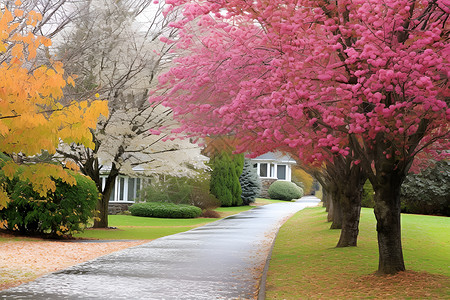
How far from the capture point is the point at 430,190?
28172 millimetres

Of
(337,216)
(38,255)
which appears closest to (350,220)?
(337,216)

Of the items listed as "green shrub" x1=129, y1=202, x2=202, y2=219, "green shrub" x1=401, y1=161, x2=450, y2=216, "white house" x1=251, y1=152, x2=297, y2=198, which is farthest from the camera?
"white house" x1=251, y1=152, x2=297, y2=198

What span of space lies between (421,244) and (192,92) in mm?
8689

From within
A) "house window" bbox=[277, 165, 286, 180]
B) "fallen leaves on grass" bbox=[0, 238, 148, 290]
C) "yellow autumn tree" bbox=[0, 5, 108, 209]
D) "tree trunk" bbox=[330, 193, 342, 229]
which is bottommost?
"fallen leaves on grass" bbox=[0, 238, 148, 290]

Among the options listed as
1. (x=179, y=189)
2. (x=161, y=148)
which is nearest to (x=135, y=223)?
(x=179, y=189)

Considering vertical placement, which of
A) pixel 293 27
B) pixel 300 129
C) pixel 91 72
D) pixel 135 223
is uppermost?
pixel 91 72

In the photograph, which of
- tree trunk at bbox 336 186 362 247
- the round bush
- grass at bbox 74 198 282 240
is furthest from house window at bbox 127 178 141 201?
tree trunk at bbox 336 186 362 247

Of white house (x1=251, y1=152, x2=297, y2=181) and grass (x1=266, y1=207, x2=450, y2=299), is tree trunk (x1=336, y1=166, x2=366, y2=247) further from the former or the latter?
white house (x1=251, y1=152, x2=297, y2=181)

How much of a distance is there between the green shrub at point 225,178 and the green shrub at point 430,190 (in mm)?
16730

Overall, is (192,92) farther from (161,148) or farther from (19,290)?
(161,148)

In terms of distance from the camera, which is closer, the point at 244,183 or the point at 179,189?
the point at 179,189

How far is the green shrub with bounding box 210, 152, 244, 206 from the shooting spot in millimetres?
43031

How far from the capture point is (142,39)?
17.4 metres

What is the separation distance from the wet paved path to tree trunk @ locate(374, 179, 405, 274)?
2.43 metres
